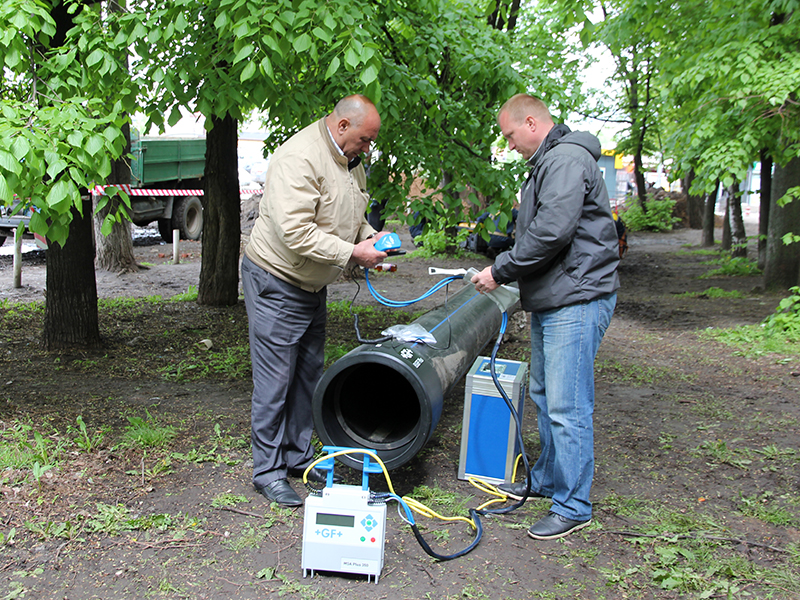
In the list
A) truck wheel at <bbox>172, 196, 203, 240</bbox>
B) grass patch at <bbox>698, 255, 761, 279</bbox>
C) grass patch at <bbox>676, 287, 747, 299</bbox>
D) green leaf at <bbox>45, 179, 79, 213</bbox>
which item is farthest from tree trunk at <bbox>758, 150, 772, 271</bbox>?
truck wheel at <bbox>172, 196, 203, 240</bbox>

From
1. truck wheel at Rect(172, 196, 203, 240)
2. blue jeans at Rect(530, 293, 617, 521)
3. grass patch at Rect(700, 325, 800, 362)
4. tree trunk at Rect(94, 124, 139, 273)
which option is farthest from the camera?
truck wheel at Rect(172, 196, 203, 240)

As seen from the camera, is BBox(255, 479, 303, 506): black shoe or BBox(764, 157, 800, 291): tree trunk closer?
BBox(255, 479, 303, 506): black shoe

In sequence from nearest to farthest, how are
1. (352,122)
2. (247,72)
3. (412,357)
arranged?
(352,122) < (412,357) < (247,72)

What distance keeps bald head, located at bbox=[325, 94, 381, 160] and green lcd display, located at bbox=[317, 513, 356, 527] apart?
70.3 inches

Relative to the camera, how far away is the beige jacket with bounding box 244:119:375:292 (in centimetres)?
327

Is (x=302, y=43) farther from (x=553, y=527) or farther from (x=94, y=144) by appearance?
(x=553, y=527)

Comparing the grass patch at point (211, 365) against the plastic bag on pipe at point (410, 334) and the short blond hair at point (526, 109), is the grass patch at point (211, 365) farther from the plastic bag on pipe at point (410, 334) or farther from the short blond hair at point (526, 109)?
the short blond hair at point (526, 109)

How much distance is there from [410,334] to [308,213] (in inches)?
36.3

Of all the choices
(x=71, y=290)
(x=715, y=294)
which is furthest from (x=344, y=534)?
(x=715, y=294)

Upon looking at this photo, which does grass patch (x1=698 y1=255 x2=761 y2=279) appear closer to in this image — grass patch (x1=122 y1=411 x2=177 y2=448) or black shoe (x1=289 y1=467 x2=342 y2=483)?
black shoe (x1=289 y1=467 x2=342 y2=483)

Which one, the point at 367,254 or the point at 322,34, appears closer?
the point at 367,254

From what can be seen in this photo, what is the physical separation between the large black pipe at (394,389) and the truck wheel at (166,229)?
1214 cm

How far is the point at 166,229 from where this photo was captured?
1557 centimetres

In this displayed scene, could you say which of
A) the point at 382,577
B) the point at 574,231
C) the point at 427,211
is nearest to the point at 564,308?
the point at 574,231
